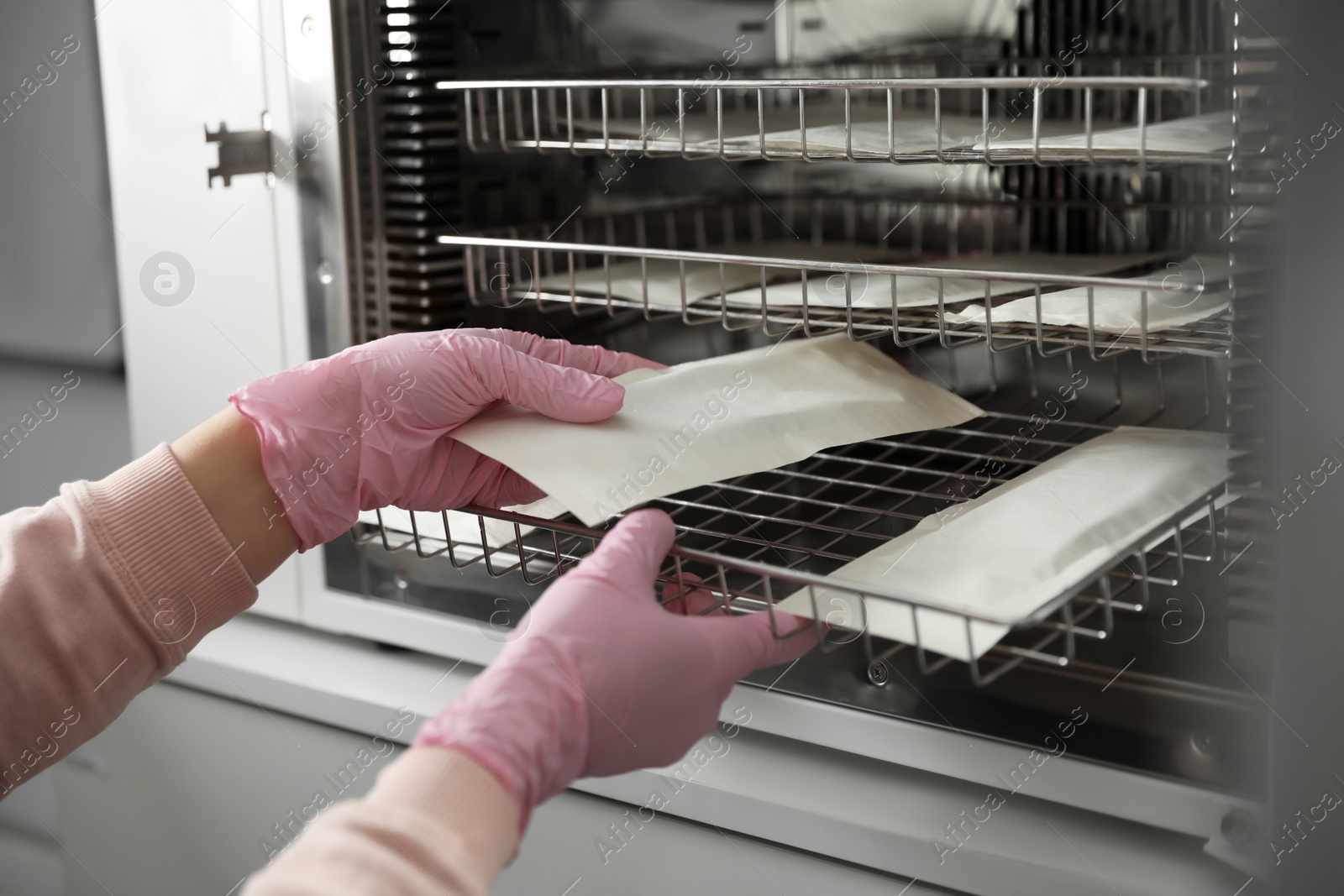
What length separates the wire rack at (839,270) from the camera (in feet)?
2.43

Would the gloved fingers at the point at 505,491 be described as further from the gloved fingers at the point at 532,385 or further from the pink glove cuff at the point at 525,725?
the pink glove cuff at the point at 525,725

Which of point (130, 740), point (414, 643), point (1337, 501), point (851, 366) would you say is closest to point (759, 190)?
point (851, 366)

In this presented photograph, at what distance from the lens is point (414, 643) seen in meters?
1.05

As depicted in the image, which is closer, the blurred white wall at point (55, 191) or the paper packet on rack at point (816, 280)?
the paper packet on rack at point (816, 280)

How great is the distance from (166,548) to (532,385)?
288 mm

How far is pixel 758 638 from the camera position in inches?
25.4

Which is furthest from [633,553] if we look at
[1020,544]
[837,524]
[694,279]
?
[694,279]

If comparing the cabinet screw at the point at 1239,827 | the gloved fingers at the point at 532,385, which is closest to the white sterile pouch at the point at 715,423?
the gloved fingers at the point at 532,385

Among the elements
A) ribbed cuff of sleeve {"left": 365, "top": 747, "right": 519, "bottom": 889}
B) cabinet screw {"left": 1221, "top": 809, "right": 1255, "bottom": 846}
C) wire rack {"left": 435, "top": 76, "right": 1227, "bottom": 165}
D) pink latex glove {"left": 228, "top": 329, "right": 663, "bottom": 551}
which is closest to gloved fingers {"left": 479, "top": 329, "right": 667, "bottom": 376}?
pink latex glove {"left": 228, "top": 329, "right": 663, "bottom": 551}

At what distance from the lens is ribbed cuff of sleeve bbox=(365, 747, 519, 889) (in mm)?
525

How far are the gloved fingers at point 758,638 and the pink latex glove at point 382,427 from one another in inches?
8.6

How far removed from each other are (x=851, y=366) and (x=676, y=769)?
34 centimetres

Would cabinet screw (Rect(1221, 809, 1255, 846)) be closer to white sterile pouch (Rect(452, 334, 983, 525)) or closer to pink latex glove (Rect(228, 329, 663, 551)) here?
white sterile pouch (Rect(452, 334, 983, 525))

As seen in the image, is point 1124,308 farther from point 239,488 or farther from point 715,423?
point 239,488
